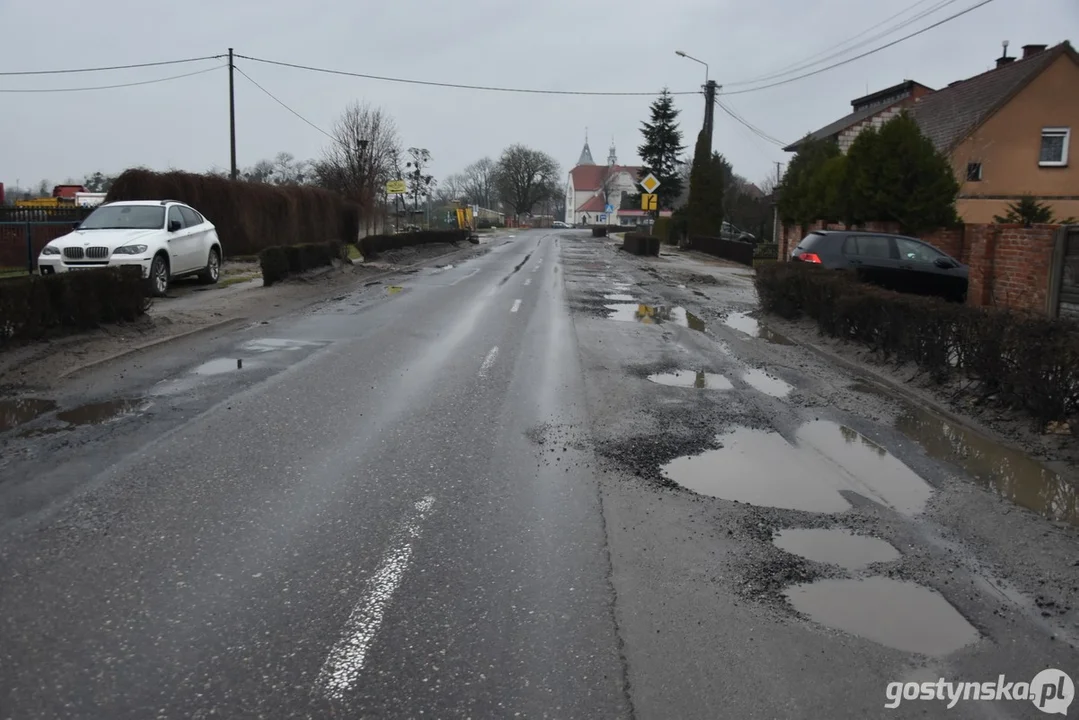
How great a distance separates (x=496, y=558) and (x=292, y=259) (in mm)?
18493

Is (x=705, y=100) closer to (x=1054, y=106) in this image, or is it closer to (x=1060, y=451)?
(x=1054, y=106)

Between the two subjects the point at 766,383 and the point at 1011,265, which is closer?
the point at 766,383

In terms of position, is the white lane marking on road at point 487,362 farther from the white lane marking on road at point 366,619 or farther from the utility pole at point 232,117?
the utility pole at point 232,117

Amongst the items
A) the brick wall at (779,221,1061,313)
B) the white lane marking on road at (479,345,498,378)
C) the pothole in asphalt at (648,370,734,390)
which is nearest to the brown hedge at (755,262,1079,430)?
the pothole in asphalt at (648,370,734,390)

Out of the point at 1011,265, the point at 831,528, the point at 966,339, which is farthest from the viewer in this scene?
the point at 1011,265

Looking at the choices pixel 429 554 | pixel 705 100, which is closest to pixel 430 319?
pixel 429 554

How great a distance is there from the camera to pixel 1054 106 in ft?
108

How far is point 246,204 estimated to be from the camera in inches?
1150

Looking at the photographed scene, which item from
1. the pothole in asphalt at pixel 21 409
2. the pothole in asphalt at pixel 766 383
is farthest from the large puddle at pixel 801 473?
the pothole in asphalt at pixel 21 409

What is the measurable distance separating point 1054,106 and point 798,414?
102 ft

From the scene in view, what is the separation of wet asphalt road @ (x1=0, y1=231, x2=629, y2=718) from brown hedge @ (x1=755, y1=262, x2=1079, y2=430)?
391cm

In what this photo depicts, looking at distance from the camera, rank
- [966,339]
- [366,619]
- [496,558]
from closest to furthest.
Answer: [366,619], [496,558], [966,339]

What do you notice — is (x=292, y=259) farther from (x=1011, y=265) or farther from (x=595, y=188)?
(x=595, y=188)

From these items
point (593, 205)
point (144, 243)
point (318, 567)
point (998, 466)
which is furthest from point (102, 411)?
point (593, 205)
